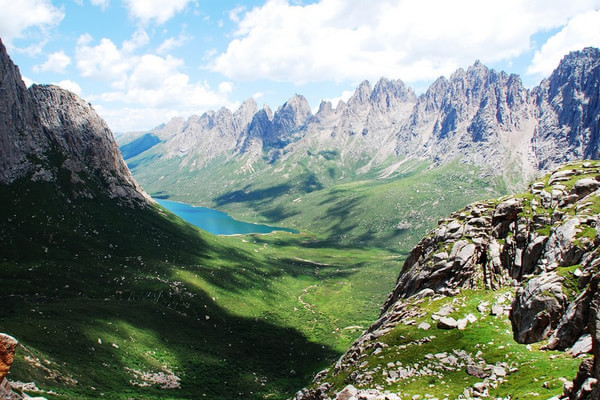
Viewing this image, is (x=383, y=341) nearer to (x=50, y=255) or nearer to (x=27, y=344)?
(x=27, y=344)

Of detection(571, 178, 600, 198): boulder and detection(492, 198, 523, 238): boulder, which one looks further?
detection(492, 198, 523, 238): boulder

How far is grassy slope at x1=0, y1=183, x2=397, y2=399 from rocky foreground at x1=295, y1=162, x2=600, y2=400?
150 feet

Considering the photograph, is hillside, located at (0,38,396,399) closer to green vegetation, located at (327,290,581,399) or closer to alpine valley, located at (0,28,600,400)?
alpine valley, located at (0,28,600,400)

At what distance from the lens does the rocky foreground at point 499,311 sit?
3055 cm

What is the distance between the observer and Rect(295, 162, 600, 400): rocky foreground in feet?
100

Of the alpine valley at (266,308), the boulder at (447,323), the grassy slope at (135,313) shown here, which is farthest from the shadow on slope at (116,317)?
the boulder at (447,323)

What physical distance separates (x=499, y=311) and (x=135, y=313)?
103 metres

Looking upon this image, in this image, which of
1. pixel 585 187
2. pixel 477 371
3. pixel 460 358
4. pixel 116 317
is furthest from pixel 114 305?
pixel 585 187

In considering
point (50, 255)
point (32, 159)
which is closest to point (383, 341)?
point (50, 255)

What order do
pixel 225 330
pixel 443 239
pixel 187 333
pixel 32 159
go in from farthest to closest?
pixel 32 159 < pixel 225 330 < pixel 187 333 < pixel 443 239

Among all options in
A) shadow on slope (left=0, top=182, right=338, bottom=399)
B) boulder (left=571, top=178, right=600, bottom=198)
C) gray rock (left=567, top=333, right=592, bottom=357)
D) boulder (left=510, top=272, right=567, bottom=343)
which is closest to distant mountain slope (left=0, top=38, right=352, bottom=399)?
shadow on slope (left=0, top=182, right=338, bottom=399)

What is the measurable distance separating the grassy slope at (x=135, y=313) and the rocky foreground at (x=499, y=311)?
1803 inches

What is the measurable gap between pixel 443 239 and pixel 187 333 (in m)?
86.9

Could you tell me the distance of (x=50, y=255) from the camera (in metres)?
136
